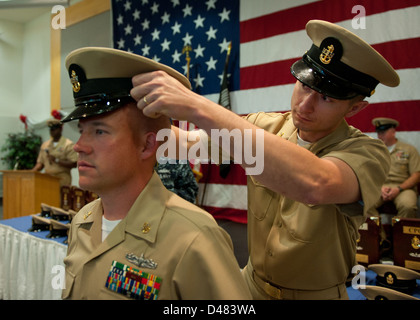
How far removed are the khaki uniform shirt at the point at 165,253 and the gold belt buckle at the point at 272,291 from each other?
0.35m

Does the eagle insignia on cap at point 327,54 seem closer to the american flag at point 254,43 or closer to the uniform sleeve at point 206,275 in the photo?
the uniform sleeve at point 206,275

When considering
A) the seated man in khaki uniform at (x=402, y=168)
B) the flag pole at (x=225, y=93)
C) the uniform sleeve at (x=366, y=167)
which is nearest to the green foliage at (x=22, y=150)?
the flag pole at (x=225, y=93)

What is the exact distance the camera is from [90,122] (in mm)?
926

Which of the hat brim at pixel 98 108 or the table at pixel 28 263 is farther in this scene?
the table at pixel 28 263

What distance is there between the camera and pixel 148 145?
3.28ft

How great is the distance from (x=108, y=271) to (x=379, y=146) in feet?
3.13

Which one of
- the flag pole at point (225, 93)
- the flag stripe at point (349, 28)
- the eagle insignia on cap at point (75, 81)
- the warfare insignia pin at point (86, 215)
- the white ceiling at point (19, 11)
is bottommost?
the warfare insignia pin at point (86, 215)

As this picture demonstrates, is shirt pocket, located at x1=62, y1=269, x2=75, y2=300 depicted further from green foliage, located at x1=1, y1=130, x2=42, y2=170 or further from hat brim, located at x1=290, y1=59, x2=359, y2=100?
green foliage, located at x1=1, y1=130, x2=42, y2=170

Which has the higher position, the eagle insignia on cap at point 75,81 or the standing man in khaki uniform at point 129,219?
the eagle insignia on cap at point 75,81

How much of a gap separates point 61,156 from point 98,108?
5.36m

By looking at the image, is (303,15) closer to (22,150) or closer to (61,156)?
(61,156)

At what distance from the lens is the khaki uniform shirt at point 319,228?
1020mm

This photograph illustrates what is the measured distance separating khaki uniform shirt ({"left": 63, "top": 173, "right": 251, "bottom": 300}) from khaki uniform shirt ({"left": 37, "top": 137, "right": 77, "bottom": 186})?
5129 mm

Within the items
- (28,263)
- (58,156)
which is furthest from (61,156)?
(28,263)
